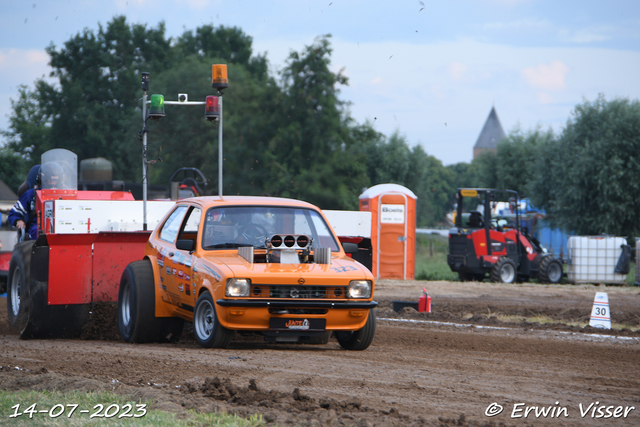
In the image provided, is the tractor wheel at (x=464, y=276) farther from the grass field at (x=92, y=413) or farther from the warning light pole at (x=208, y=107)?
the grass field at (x=92, y=413)

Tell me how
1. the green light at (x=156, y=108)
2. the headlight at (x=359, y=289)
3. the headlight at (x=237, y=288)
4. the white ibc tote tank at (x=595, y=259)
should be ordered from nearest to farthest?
the headlight at (x=237, y=288) < the headlight at (x=359, y=289) < the green light at (x=156, y=108) < the white ibc tote tank at (x=595, y=259)

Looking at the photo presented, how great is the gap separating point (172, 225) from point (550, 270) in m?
19.6

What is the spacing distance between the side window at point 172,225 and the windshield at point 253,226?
1.95 feet

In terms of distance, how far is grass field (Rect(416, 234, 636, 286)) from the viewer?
2649 cm

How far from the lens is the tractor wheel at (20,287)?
30.0ft

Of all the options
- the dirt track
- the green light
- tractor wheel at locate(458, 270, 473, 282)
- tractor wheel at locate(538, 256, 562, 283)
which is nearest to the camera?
the dirt track

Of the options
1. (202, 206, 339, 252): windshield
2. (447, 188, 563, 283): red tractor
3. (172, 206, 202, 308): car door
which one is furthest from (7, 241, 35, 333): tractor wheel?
(447, 188, 563, 283): red tractor

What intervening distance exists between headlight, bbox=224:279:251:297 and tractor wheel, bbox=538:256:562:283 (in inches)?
781

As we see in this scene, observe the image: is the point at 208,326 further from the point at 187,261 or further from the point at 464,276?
the point at 464,276

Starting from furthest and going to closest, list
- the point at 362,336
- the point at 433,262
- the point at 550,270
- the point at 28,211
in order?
the point at 433,262, the point at 550,270, the point at 28,211, the point at 362,336

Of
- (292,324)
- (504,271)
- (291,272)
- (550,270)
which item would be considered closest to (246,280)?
(291,272)

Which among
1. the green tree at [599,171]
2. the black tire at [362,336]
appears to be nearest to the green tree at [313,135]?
the green tree at [599,171]

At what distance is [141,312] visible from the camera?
8.40 meters

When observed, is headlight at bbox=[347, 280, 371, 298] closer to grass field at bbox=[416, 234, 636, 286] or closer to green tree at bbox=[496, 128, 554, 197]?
grass field at bbox=[416, 234, 636, 286]
